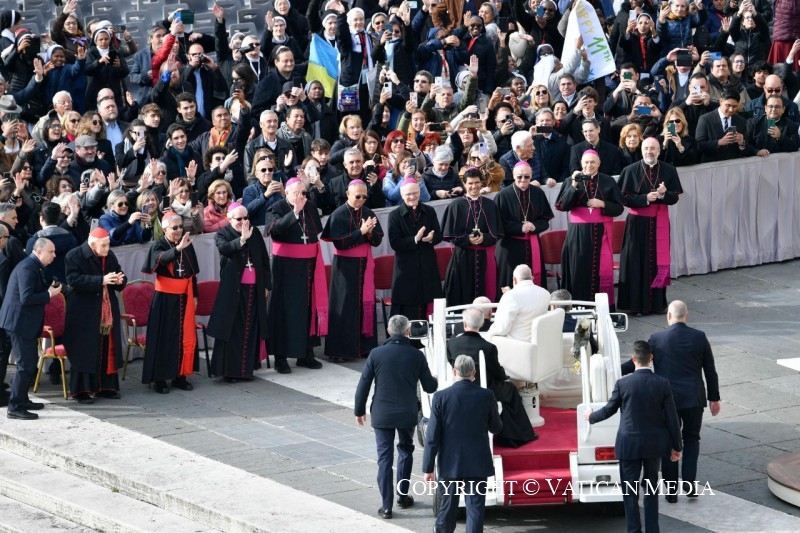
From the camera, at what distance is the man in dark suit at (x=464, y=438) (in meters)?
12.3

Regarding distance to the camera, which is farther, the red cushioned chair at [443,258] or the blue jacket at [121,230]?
the red cushioned chair at [443,258]

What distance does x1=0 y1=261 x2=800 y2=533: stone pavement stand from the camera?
1350cm

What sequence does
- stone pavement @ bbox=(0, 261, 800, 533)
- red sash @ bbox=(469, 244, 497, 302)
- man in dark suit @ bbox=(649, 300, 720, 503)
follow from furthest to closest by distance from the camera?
red sash @ bbox=(469, 244, 497, 302) → man in dark suit @ bbox=(649, 300, 720, 503) → stone pavement @ bbox=(0, 261, 800, 533)

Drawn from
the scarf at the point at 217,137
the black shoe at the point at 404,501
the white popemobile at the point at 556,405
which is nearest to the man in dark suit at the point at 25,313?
the white popemobile at the point at 556,405

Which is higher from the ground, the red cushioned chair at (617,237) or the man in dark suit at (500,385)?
the red cushioned chair at (617,237)

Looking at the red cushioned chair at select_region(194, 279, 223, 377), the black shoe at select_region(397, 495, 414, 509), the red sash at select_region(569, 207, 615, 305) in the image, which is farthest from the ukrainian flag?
the black shoe at select_region(397, 495, 414, 509)

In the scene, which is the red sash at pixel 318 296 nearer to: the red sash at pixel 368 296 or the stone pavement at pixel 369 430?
the red sash at pixel 368 296

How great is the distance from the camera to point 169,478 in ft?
47.1

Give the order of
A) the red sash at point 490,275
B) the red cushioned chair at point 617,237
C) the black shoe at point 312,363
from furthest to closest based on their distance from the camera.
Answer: the red cushioned chair at point 617,237
the red sash at point 490,275
the black shoe at point 312,363

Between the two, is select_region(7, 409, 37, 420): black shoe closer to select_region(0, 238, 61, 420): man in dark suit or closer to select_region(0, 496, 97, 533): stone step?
select_region(0, 238, 61, 420): man in dark suit

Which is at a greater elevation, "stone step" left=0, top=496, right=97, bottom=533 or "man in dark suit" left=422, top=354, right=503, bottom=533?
"man in dark suit" left=422, top=354, right=503, bottom=533

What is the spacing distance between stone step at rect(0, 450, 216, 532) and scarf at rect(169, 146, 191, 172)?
4692 mm

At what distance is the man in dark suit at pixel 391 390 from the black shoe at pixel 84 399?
4.25 meters

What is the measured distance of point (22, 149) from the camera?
59.8 ft
